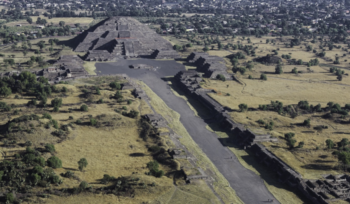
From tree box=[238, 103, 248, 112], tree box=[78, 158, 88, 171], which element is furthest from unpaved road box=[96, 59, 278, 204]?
tree box=[78, 158, 88, 171]

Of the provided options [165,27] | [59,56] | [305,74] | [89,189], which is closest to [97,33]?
[59,56]

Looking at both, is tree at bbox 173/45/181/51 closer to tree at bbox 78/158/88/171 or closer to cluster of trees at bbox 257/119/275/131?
cluster of trees at bbox 257/119/275/131

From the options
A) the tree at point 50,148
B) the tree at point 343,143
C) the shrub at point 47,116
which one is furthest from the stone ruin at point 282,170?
the shrub at point 47,116

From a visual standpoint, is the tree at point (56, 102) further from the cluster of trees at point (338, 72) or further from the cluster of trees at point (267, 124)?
the cluster of trees at point (338, 72)

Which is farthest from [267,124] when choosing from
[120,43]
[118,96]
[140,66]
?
[120,43]

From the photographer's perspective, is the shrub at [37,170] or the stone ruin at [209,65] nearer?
the shrub at [37,170]

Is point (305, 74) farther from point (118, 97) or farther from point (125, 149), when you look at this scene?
point (125, 149)
